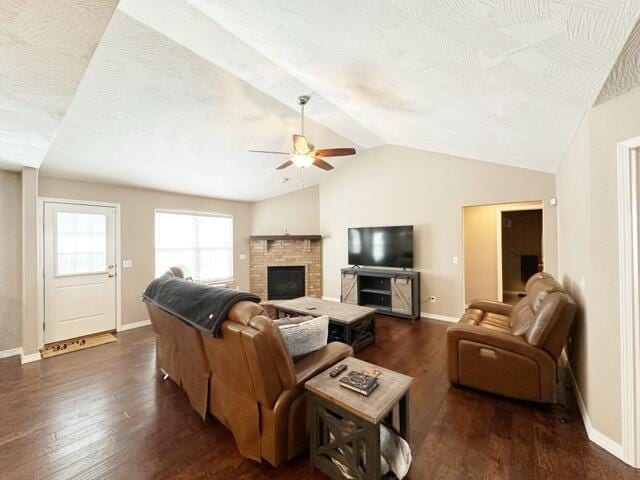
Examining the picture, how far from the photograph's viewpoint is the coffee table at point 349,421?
4.38ft

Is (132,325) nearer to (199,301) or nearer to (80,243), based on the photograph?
(80,243)

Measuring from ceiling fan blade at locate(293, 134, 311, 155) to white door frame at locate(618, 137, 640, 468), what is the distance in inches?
94.2

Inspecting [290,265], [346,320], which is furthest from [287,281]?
[346,320]

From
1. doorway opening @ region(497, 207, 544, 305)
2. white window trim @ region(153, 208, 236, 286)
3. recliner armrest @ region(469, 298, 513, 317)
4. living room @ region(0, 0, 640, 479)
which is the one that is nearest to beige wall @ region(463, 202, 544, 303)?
living room @ region(0, 0, 640, 479)

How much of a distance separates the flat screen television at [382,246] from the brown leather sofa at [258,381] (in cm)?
327

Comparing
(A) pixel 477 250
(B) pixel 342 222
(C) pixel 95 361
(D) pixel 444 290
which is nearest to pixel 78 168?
(C) pixel 95 361

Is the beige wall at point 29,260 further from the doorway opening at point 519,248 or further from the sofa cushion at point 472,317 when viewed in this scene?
the doorway opening at point 519,248

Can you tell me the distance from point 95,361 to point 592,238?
5061 mm

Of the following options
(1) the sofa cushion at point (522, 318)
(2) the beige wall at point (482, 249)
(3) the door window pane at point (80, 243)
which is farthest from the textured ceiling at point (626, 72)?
(3) the door window pane at point (80, 243)

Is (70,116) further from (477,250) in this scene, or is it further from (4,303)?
(477,250)

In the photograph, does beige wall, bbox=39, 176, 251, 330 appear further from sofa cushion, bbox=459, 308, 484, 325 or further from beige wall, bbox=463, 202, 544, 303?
beige wall, bbox=463, 202, 544, 303

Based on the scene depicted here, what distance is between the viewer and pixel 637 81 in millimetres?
1541

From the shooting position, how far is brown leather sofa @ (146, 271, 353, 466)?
156cm

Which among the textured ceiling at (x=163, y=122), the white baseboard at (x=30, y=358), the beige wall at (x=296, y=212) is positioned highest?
the textured ceiling at (x=163, y=122)
